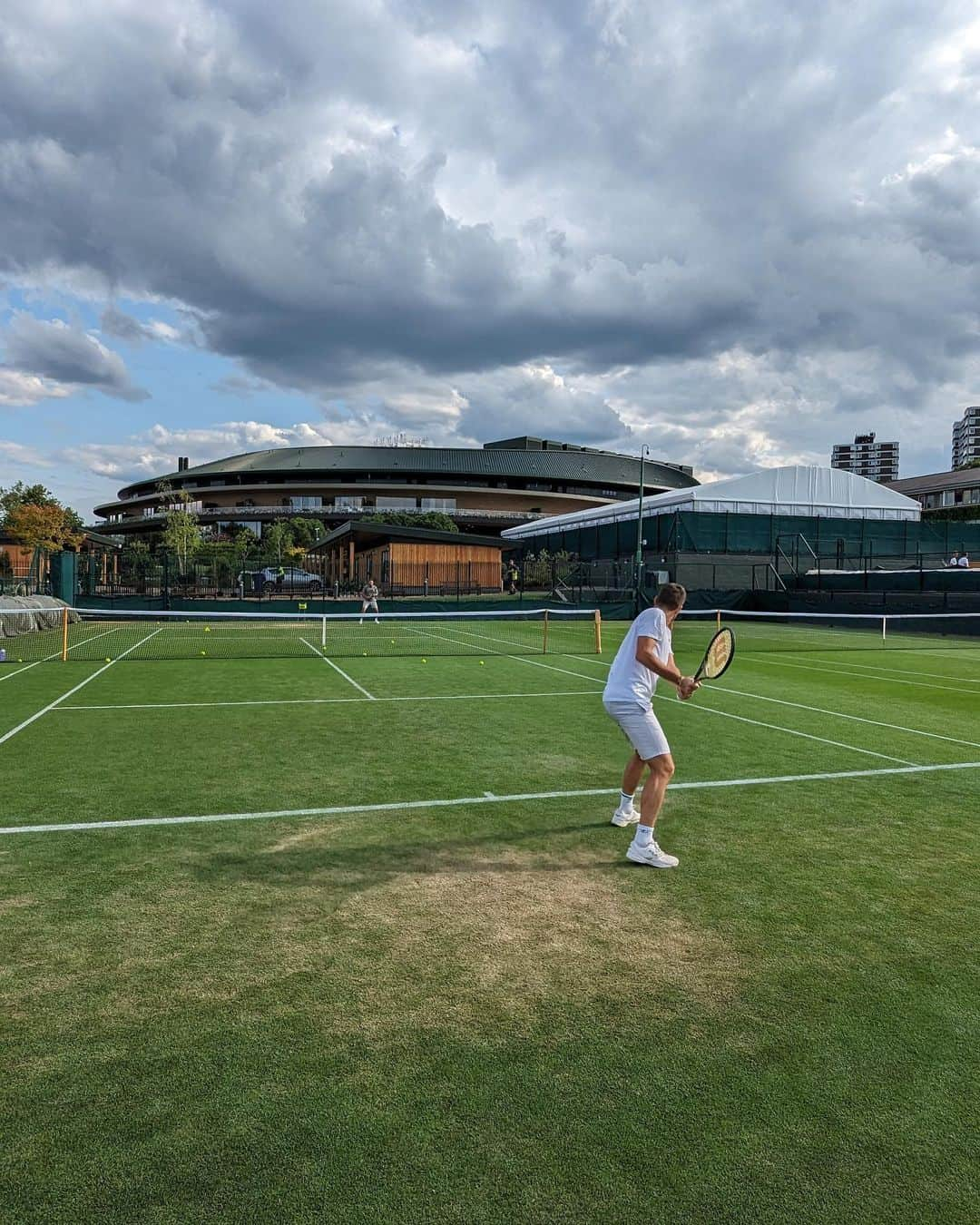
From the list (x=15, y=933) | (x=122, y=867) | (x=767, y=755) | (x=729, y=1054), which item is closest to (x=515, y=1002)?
(x=729, y=1054)

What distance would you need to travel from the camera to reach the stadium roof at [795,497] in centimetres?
5997

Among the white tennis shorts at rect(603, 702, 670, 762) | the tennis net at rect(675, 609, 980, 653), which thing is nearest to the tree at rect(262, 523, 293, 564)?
the tennis net at rect(675, 609, 980, 653)

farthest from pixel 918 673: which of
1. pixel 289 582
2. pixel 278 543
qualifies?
pixel 278 543

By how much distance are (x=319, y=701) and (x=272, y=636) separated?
16165mm

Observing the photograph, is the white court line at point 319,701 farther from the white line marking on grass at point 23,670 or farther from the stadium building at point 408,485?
the stadium building at point 408,485

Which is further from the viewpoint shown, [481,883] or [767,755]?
[767,755]

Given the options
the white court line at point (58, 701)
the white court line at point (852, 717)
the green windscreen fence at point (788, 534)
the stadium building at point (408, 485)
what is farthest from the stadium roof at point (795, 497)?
the stadium building at point (408, 485)

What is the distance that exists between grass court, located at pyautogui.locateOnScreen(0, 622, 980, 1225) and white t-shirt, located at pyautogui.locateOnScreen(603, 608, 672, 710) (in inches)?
48.3

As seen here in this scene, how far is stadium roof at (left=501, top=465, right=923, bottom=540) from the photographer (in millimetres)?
59969

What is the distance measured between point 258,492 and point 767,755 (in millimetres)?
128270

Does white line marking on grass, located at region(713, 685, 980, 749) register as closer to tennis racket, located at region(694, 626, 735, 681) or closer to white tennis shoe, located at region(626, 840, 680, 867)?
tennis racket, located at region(694, 626, 735, 681)

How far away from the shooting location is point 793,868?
6.40 m

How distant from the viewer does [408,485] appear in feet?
414

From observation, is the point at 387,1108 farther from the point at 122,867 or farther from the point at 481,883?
the point at 122,867
